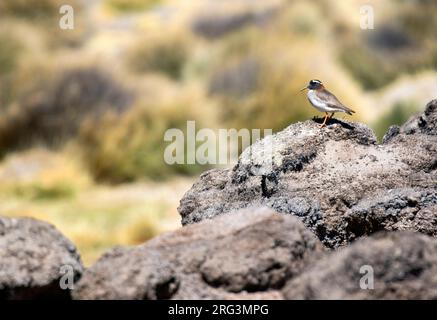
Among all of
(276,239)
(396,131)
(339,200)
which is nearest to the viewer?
(276,239)

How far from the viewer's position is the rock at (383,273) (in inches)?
147

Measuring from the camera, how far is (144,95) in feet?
65.4

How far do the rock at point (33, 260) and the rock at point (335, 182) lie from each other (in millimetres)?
1422

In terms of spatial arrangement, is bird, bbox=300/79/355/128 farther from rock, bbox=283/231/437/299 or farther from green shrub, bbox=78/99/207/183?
green shrub, bbox=78/99/207/183

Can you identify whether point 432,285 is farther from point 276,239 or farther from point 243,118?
point 243,118

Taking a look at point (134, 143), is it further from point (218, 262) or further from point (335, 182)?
point (218, 262)

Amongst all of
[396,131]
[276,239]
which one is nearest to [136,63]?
[396,131]

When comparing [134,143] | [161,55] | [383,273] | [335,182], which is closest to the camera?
[383,273]

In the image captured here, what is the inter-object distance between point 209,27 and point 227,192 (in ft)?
79.2

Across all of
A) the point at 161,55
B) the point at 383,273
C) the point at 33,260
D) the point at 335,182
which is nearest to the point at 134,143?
the point at 161,55

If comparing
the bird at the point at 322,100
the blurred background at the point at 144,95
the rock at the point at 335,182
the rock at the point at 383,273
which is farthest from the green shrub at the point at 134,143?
the rock at the point at 383,273

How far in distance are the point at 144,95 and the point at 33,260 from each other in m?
15.9

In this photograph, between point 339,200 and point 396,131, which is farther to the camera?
point 396,131

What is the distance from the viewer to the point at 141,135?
1809 cm
